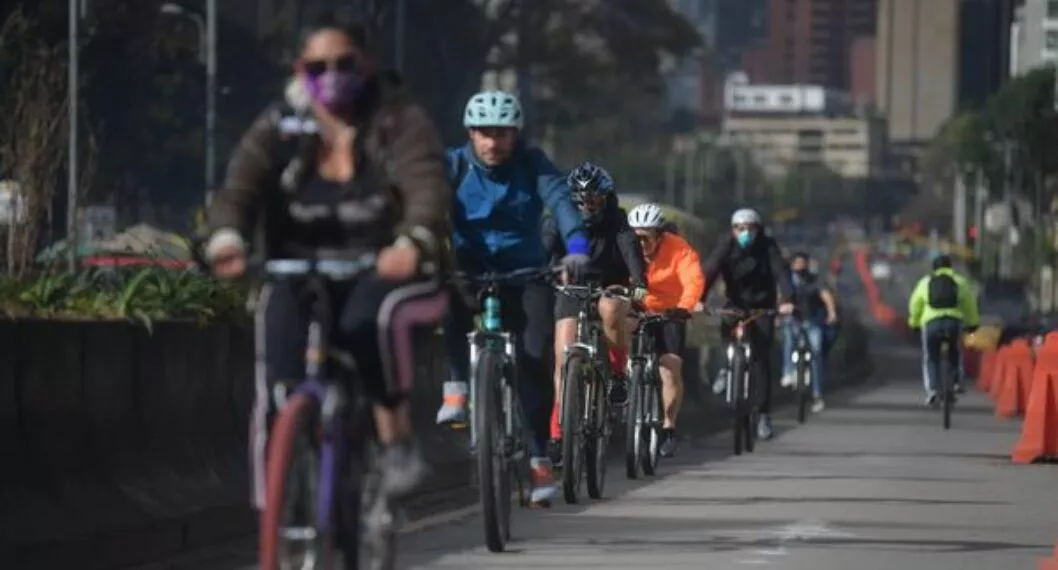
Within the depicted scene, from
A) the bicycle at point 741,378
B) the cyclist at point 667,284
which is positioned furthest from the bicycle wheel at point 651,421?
the bicycle at point 741,378

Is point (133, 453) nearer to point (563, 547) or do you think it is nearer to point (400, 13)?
point (563, 547)

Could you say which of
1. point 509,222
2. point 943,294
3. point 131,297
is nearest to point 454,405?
point 509,222

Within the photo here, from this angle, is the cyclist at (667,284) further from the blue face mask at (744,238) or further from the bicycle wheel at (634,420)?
the blue face mask at (744,238)

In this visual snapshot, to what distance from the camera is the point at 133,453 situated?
44.7 feet

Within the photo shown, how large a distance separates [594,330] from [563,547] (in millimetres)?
2904

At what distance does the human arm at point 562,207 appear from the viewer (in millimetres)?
14078

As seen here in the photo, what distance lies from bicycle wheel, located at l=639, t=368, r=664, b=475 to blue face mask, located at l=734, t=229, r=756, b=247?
4632 mm

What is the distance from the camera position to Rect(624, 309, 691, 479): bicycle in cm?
1933

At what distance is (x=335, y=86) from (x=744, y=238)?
587 inches

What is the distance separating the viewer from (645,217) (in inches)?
791

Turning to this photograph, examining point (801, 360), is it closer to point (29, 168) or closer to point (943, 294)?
point (943, 294)

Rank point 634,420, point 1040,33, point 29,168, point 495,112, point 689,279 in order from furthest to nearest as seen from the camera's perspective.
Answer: point 1040,33, point 29,168, point 689,279, point 634,420, point 495,112

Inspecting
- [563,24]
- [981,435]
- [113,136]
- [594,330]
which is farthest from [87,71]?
[594,330]

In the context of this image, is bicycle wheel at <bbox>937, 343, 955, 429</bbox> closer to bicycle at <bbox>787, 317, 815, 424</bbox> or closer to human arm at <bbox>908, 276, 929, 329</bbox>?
human arm at <bbox>908, 276, 929, 329</bbox>
